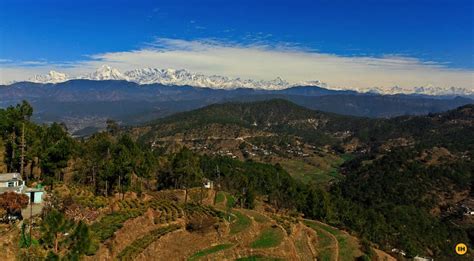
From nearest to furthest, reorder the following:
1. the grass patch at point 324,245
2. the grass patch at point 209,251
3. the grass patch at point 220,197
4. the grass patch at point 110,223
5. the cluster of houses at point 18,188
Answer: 1. the grass patch at point 110,223
2. the grass patch at point 209,251
3. the cluster of houses at point 18,188
4. the grass patch at point 324,245
5. the grass patch at point 220,197

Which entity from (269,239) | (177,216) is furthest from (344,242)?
(177,216)

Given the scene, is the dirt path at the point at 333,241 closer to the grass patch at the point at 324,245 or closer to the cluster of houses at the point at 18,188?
the grass patch at the point at 324,245

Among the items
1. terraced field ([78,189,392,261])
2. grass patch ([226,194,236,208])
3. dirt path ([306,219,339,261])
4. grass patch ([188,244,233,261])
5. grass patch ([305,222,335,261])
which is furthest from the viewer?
grass patch ([226,194,236,208])

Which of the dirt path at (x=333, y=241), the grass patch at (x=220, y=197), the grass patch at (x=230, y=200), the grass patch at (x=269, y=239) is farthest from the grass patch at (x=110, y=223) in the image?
the grass patch at (x=220, y=197)

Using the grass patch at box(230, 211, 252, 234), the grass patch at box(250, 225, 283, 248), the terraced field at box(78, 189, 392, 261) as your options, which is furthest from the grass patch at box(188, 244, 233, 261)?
the grass patch at box(250, 225, 283, 248)

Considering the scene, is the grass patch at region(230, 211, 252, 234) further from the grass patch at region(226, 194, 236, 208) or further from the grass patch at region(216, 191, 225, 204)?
the grass patch at region(216, 191, 225, 204)

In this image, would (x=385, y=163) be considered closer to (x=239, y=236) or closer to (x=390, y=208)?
(x=390, y=208)

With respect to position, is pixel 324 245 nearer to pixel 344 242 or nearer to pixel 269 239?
pixel 344 242
